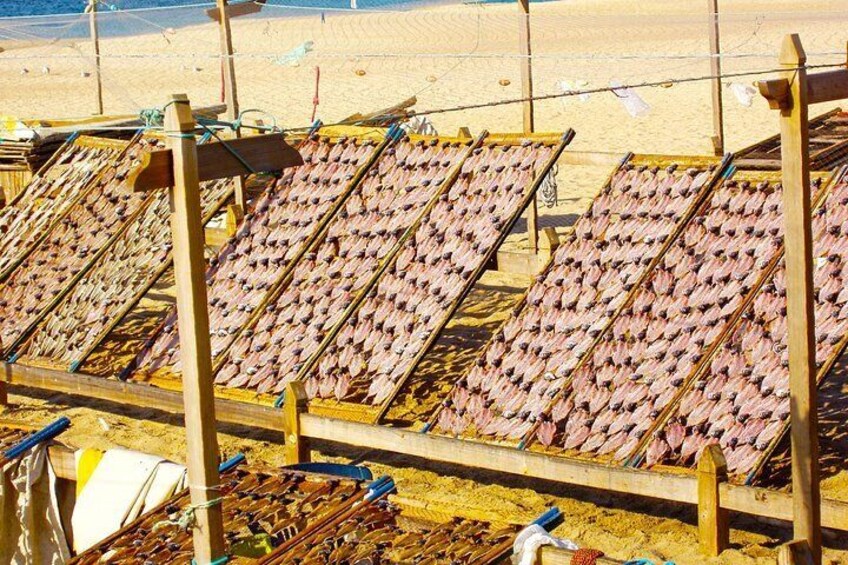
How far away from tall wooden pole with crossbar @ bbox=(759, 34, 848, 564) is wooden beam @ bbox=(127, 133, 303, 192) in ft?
7.38

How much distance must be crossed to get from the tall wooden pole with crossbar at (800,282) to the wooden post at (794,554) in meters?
0.33

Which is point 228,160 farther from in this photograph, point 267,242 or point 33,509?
point 267,242

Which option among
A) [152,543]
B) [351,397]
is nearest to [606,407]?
[351,397]

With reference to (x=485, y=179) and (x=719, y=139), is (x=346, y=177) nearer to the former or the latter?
(x=485, y=179)

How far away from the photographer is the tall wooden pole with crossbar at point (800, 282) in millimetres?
6520

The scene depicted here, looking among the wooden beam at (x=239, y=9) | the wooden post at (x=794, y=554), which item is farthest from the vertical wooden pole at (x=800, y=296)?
the wooden beam at (x=239, y=9)

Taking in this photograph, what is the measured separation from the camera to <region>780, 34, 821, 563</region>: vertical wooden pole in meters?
6.52

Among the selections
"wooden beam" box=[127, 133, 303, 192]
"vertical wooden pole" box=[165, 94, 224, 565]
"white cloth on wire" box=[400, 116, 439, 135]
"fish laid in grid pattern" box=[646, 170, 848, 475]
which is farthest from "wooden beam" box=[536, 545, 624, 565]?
"white cloth on wire" box=[400, 116, 439, 135]

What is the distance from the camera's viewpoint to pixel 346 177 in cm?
1101

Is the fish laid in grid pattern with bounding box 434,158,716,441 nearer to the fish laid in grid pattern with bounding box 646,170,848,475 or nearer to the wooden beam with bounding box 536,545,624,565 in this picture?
the fish laid in grid pattern with bounding box 646,170,848,475

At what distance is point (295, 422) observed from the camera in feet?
29.3

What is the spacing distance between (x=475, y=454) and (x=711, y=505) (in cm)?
155

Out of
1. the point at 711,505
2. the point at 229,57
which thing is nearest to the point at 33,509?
the point at 711,505

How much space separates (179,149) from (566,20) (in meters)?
20.2
